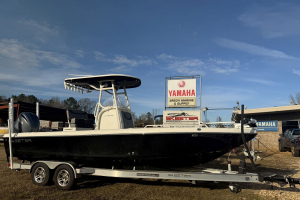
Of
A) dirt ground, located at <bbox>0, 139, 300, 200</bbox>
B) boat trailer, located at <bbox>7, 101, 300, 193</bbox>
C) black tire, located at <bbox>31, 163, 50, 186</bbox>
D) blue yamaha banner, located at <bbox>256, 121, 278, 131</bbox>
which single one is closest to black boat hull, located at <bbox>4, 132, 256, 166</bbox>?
boat trailer, located at <bbox>7, 101, 300, 193</bbox>

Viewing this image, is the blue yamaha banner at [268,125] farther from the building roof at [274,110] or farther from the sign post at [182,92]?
the sign post at [182,92]

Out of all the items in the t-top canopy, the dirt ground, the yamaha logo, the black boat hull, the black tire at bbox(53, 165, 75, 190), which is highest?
the t-top canopy

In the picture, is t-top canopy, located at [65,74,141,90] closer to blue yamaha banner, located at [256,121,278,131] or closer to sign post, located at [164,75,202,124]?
sign post, located at [164,75,202,124]

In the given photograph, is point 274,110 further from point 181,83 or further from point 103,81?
point 103,81

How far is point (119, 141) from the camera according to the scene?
16.9ft

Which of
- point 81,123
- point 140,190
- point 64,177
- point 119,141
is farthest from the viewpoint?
point 81,123

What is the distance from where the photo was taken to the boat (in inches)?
193

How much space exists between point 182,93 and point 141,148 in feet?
6.70

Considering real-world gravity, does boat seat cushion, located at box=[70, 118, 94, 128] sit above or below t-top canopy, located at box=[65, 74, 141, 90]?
below

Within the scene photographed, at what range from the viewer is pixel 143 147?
503cm

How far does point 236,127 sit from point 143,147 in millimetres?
2084

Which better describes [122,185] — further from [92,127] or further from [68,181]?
[92,127]

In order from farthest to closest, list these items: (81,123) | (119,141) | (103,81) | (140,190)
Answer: (103,81) → (81,123) → (140,190) → (119,141)

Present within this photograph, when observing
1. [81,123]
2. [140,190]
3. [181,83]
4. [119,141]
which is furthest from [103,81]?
[140,190]
